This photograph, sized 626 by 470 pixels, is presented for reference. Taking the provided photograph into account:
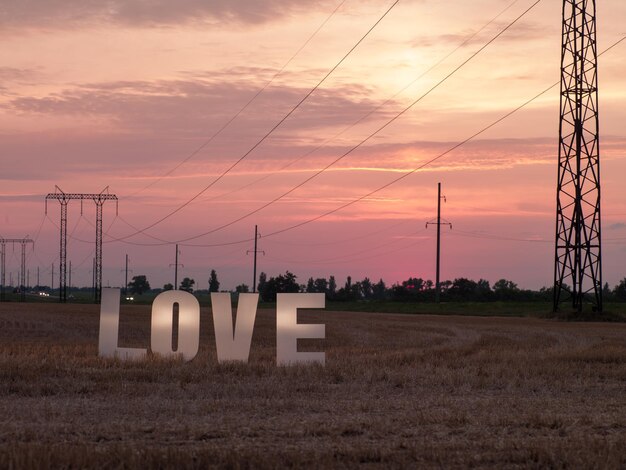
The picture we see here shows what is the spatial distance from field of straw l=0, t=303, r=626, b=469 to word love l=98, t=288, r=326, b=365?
28.2 inches

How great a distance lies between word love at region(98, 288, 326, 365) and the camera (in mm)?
29797

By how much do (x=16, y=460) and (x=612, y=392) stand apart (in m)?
16.4

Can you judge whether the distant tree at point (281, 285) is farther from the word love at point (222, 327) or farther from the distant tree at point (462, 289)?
the word love at point (222, 327)

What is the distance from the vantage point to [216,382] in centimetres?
2473

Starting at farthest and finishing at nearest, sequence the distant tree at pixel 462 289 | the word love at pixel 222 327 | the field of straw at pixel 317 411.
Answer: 1. the distant tree at pixel 462 289
2. the word love at pixel 222 327
3. the field of straw at pixel 317 411

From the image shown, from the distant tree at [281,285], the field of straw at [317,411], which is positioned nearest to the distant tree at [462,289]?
the distant tree at [281,285]

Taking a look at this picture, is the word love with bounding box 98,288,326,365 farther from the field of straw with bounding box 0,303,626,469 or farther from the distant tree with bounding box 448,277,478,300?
the distant tree with bounding box 448,277,478,300

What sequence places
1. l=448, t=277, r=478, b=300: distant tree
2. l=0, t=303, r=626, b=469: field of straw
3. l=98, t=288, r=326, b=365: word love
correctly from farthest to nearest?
l=448, t=277, r=478, b=300: distant tree
l=98, t=288, r=326, b=365: word love
l=0, t=303, r=626, b=469: field of straw

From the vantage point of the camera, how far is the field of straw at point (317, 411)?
541 inches

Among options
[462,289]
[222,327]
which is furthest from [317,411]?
[462,289]

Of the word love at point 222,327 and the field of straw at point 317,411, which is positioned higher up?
the word love at point 222,327

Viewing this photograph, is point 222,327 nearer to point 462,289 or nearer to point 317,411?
point 317,411

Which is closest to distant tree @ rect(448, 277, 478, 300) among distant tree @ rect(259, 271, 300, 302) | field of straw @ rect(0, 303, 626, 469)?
distant tree @ rect(259, 271, 300, 302)

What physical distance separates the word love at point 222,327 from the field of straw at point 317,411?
717mm
